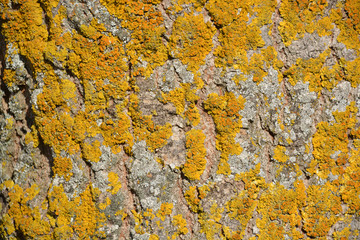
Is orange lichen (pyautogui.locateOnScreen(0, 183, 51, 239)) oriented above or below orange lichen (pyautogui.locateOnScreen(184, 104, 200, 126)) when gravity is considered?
below

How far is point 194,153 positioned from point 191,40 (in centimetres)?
56

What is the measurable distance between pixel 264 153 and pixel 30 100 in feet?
4.10

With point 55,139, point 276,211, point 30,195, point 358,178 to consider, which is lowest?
point 30,195

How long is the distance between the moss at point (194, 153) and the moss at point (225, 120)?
0.09 m

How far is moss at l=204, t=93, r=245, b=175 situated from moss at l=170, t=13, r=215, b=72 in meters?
0.20

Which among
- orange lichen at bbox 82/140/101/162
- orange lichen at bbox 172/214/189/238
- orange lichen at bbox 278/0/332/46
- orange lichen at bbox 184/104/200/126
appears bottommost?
orange lichen at bbox 172/214/189/238

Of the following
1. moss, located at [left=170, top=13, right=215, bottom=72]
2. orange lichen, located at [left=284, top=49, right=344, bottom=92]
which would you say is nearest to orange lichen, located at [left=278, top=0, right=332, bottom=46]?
orange lichen, located at [left=284, top=49, right=344, bottom=92]

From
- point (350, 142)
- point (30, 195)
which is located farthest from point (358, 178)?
point (30, 195)

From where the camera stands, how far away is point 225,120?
161 centimetres

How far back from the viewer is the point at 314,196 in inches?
65.8

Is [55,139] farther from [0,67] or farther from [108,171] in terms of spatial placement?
[0,67]

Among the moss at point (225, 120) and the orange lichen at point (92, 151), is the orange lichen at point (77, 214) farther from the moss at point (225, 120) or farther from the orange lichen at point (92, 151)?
the moss at point (225, 120)

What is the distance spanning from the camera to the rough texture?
1577 mm

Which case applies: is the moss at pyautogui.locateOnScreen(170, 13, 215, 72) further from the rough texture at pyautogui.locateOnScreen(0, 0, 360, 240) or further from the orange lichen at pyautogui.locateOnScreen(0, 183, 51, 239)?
the orange lichen at pyautogui.locateOnScreen(0, 183, 51, 239)
